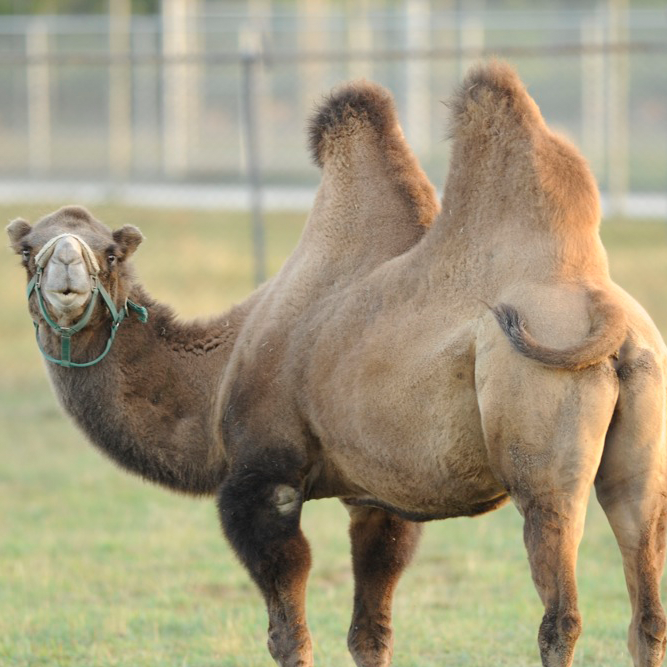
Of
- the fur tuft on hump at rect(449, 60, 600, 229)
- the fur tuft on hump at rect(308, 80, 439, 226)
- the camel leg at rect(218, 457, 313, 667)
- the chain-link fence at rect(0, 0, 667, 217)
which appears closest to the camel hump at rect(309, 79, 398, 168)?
the fur tuft on hump at rect(308, 80, 439, 226)

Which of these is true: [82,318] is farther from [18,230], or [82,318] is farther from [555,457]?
[555,457]

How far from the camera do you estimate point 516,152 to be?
15.4ft

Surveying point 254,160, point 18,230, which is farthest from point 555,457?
point 254,160

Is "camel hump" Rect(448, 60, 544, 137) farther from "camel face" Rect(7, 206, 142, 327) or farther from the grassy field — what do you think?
the grassy field

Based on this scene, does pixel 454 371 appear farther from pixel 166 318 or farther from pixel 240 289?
pixel 240 289

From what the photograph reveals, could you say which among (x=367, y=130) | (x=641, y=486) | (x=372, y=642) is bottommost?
(x=372, y=642)

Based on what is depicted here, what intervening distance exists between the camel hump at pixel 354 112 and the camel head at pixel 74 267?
0.96 meters

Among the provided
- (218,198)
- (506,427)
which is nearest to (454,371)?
(506,427)

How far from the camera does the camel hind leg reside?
4141 millimetres

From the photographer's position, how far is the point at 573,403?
405 centimetres

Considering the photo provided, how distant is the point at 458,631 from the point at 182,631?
139 centimetres

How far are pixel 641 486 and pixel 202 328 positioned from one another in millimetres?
2279

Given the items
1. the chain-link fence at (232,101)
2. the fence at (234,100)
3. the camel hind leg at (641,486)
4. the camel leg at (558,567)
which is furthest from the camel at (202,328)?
the fence at (234,100)

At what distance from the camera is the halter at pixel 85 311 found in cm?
521
